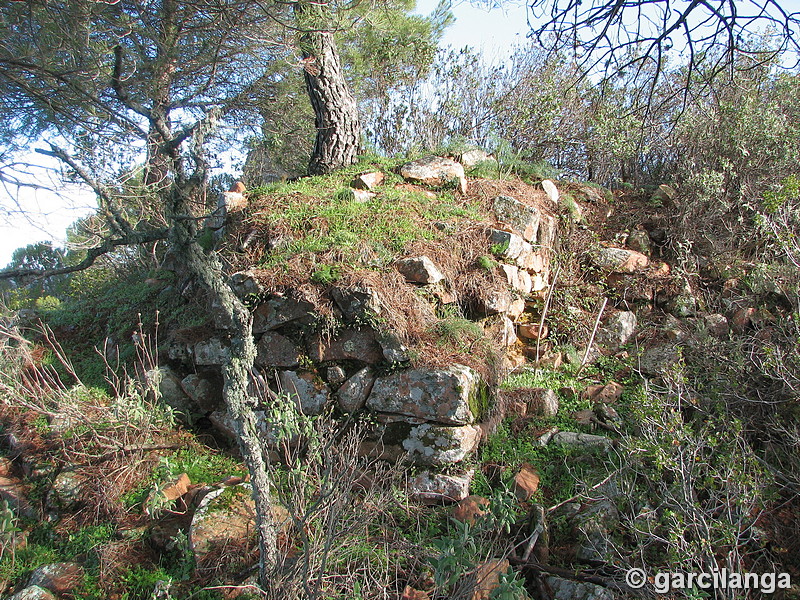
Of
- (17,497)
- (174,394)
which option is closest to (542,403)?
(174,394)

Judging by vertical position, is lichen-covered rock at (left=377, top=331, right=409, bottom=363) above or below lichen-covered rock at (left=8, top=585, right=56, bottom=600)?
above

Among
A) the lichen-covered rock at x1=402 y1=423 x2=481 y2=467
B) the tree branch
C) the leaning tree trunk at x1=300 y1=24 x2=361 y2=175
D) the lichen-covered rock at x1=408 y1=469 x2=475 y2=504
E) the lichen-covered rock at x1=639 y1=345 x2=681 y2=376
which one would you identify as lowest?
the lichen-covered rock at x1=408 y1=469 x2=475 y2=504

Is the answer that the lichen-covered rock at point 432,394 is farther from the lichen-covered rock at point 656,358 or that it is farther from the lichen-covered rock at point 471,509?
the lichen-covered rock at point 656,358

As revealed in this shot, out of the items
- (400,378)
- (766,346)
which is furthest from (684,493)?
(400,378)

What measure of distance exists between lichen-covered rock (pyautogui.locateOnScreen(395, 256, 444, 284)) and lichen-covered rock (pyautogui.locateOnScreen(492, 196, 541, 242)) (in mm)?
1334

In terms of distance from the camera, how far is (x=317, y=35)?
18.9ft

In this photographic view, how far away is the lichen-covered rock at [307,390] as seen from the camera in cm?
404

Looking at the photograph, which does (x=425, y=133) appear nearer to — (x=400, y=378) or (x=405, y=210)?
(x=405, y=210)

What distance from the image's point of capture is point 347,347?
161 inches

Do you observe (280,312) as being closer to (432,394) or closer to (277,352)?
(277,352)

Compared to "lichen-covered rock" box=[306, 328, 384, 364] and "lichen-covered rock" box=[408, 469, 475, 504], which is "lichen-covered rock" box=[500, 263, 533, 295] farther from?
"lichen-covered rock" box=[408, 469, 475, 504]

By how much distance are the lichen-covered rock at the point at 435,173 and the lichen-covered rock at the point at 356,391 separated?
8.54ft

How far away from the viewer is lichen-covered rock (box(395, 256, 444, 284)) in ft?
14.4

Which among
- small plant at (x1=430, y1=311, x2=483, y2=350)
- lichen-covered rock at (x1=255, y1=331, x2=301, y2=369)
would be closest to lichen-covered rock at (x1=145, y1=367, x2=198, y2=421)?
lichen-covered rock at (x1=255, y1=331, x2=301, y2=369)
